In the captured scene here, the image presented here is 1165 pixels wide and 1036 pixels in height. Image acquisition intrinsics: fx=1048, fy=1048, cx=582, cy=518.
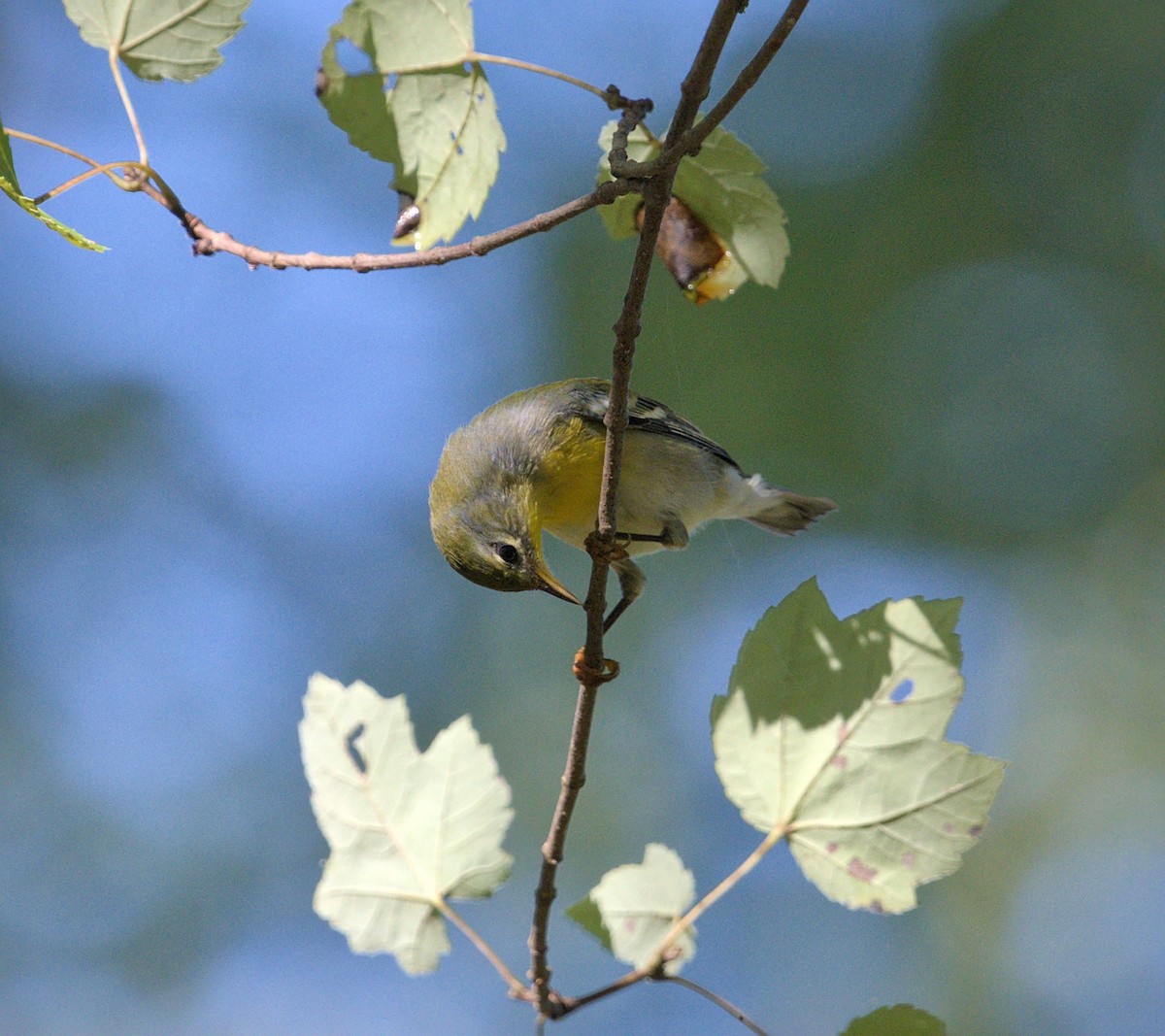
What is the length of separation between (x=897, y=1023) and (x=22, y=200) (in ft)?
5.70

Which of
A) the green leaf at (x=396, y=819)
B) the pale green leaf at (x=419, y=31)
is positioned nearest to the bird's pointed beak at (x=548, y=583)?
the green leaf at (x=396, y=819)

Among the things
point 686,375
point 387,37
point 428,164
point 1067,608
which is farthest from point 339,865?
point 1067,608

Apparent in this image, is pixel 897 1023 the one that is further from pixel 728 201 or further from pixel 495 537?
pixel 495 537

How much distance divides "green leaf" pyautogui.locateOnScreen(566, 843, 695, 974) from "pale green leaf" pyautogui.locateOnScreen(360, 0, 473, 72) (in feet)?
4.78

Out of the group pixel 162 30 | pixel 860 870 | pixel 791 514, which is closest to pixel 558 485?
pixel 791 514

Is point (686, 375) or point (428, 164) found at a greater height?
point (428, 164)

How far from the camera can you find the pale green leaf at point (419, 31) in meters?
1.82

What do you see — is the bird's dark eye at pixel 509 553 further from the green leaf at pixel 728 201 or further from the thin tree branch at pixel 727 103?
the thin tree branch at pixel 727 103

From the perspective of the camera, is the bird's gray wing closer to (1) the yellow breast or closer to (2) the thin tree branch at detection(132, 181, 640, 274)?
(1) the yellow breast

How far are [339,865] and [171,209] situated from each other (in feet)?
4.20

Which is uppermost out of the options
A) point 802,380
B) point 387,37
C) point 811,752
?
point 387,37

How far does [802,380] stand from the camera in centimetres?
891

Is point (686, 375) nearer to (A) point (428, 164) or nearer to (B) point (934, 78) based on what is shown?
(B) point (934, 78)

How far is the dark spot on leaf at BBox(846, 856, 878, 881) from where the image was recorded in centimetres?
163
